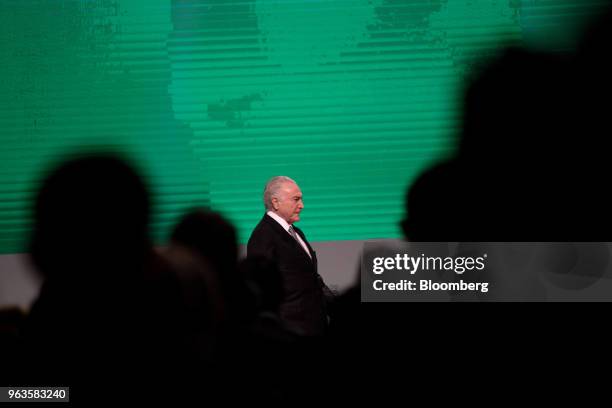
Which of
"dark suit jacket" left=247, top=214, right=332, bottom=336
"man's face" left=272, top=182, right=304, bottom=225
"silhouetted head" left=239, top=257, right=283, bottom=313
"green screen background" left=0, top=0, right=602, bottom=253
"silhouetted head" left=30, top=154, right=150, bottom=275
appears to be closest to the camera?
"silhouetted head" left=239, top=257, right=283, bottom=313

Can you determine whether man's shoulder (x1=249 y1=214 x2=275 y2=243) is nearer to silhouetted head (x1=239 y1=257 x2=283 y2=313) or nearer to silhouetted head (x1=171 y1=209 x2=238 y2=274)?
silhouetted head (x1=239 y1=257 x2=283 y2=313)

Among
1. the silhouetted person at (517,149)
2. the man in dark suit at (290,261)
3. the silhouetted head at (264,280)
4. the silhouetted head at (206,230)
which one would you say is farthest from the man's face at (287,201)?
the silhouetted person at (517,149)

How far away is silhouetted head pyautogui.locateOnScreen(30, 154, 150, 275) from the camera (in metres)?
4.58

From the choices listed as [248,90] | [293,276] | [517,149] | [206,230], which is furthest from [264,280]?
[517,149]

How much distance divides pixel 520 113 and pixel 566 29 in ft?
2.48

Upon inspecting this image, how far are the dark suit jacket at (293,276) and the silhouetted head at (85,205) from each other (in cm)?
121

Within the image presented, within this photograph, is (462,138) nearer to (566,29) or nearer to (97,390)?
(566,29)

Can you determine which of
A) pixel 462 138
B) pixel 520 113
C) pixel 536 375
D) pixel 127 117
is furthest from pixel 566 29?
pixel 127 117

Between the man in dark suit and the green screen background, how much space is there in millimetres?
1187

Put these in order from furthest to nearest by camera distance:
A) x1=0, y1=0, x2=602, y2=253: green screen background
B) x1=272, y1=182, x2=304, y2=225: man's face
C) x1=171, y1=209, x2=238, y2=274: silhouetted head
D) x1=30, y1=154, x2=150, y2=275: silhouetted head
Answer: x1=0, y1=0, x2=602, y2=253: green screen background < x1=171, y1=209, x2=238, y2=274: silhouetted head < x1=30, y1=154, x2=150, y2=275: silhouetted head < x1=272, y1=182, x2=304, y2=225: man's face

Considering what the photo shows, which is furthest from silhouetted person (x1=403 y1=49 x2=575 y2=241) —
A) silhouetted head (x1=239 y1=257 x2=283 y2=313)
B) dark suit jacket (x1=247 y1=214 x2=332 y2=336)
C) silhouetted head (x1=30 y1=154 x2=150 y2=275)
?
silhouetted head (x1=30 y1=154 x2=150 y2=275)

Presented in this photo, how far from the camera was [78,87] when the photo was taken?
492 cm

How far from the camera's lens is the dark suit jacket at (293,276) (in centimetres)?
356

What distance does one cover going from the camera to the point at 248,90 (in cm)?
492
